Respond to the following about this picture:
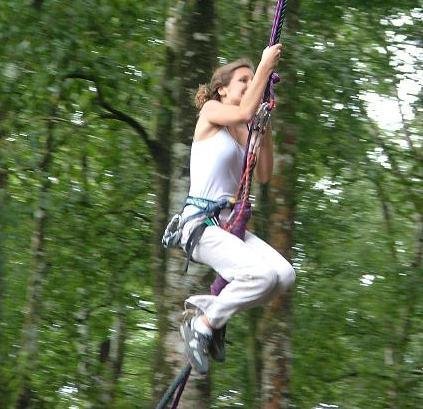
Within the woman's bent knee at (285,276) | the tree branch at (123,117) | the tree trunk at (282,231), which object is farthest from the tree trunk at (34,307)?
the woman's bent knee at (285,276)

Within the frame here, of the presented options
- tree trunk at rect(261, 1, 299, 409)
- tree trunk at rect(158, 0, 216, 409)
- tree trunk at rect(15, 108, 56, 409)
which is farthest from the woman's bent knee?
→ tree trunk at rect(15, 108, 56, 409)

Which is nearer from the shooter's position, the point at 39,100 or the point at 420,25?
the point at 39,100

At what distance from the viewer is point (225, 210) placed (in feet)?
13.1

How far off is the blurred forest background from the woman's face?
48.9 inches

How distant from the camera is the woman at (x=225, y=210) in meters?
3.75

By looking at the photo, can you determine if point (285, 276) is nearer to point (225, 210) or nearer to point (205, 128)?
point (225, 210)

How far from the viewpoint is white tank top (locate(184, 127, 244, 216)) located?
153 inches

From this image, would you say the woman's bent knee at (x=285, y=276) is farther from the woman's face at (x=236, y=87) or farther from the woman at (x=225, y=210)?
the woman's face at (x=236, y=87)

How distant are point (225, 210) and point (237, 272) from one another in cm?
32

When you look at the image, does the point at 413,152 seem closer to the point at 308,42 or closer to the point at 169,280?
the point at 308,42

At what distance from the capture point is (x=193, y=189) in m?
4.01

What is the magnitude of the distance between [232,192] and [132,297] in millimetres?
7124

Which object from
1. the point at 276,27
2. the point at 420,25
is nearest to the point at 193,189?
the point at 276,27

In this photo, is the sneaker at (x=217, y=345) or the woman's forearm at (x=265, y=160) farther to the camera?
the woman's forearm at (x=265, y=160)
